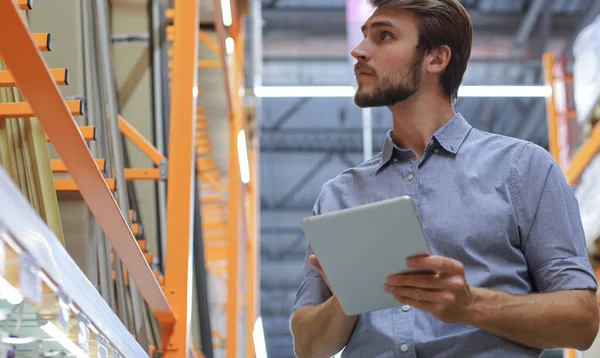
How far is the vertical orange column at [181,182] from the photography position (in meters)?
4.05

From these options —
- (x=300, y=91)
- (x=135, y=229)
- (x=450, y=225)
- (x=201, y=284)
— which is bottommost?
(x=201, y=284)

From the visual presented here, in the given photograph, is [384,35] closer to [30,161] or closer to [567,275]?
[567,275]

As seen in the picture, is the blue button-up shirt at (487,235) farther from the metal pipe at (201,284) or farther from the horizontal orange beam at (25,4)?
the metal pipe at (201,284)

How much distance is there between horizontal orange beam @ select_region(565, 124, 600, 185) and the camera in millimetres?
6906

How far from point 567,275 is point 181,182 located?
7.59 ft

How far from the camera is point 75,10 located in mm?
4281

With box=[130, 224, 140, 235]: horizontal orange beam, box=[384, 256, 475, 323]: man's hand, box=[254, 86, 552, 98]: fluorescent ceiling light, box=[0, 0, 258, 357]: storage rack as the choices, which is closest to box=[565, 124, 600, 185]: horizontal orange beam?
box=[0, 0, 258, 357]: storage rack

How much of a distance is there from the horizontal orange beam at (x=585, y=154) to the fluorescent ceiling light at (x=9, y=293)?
5.47m

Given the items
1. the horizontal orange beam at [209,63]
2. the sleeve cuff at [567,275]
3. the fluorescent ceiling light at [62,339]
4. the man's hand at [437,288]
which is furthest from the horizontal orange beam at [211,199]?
the man's hand at [437,288]

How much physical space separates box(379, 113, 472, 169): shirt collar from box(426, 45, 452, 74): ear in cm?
20

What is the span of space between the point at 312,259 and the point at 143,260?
1.22 m

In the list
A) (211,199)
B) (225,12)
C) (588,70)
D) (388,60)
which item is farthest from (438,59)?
(211,199)

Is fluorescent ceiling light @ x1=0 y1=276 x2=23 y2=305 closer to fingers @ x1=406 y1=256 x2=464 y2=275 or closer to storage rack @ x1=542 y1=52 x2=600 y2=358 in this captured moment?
fingers @ x1=406 y1=256 x2=464 y2=275

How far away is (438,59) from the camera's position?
9.45 ft
